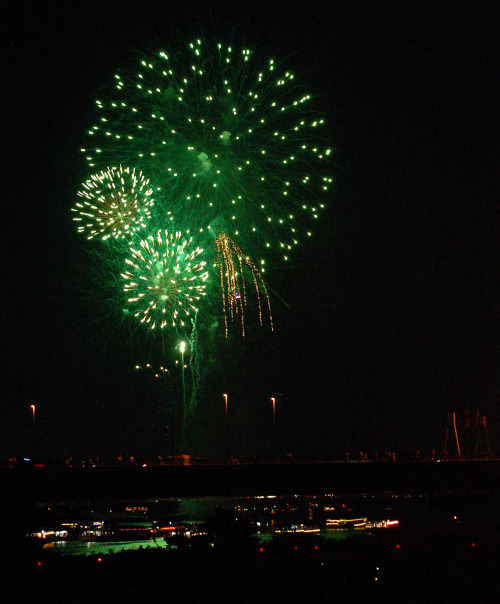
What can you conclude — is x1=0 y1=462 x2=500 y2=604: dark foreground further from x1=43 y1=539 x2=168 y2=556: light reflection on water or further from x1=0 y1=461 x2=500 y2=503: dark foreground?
x1=43 y1=539 x2=168 y2=556: light reflection on water

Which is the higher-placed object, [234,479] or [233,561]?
[234,479]

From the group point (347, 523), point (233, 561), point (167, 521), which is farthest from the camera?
point (167, 521)

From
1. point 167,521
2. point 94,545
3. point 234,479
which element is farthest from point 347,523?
point 234,479

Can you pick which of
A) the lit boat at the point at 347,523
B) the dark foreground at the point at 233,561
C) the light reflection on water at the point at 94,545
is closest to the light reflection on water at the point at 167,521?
the light reflection on water at the point at 94,545

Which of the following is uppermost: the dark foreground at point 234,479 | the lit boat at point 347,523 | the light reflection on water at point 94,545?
the dark foreground at point 234,479

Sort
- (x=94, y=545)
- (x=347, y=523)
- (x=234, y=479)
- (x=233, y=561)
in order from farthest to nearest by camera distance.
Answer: (x=347, y=523)
(x=94, y=545)
(x=233, y=561)
(x=234, y=479)

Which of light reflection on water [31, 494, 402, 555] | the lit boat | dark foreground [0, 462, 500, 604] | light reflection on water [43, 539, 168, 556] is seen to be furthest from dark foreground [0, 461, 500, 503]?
the lit boat

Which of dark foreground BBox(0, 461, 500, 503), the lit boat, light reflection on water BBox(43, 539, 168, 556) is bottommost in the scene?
the lit boat

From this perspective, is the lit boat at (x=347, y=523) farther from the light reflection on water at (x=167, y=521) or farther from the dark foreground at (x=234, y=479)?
the dark foreground at (x=234, y=479)

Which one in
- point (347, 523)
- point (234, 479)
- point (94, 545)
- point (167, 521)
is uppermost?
point (234, 479)

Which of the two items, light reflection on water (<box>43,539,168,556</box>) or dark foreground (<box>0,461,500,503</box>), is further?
light reflection on water (<box>43,539,168,556</box>)

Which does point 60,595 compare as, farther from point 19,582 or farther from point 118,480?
point 118,480

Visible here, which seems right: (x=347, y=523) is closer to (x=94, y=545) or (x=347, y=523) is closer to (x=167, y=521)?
(x=167, y=521)

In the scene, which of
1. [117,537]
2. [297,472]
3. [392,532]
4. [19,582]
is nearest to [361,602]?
[297,472]
